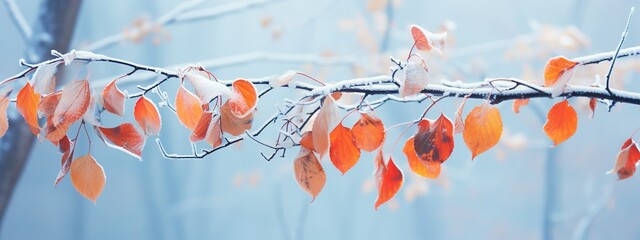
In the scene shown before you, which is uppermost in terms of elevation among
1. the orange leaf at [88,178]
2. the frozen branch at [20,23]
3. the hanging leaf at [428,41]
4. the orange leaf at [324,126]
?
the frozen branch at [20,23]

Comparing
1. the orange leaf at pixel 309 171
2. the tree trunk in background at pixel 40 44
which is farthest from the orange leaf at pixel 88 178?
the tree trunk in background at pixel 40 44

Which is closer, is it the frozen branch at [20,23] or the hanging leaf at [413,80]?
the hanging leaf at [413,80]

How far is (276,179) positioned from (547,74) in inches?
93.1

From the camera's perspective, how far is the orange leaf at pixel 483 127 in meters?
0.38

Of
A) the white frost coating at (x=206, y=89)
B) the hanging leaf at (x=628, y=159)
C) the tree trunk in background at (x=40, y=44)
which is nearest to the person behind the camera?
the white frost coating at (x=206, y=89)

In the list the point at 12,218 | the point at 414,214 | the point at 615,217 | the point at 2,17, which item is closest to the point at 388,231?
the point at 414,214

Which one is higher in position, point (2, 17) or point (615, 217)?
point (2, 17)

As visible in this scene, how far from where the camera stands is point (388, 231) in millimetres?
2957

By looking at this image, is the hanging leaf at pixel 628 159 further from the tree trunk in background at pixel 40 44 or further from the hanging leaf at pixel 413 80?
the tree trunk in background at pixel 40 44

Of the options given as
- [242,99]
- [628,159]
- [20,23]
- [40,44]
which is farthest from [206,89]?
[20,23]

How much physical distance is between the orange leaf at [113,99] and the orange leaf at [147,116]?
0.05 feet

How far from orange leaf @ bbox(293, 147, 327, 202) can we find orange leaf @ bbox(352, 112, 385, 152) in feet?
0.12

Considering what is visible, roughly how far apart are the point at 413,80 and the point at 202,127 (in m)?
0.15

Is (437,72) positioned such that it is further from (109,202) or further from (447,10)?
(109,202)
